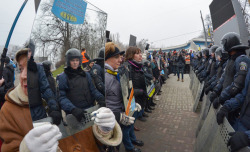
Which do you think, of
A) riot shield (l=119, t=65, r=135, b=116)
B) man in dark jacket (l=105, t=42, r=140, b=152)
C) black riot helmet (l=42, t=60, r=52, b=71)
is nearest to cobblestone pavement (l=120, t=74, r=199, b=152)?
man in dark jacket (l=105, t=42, r=140, b=152)

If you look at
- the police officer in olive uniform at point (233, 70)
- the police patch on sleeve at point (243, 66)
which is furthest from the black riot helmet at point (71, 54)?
the police patch on sleeve at point (243, 66)

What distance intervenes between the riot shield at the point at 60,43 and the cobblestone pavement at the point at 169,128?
2.72 m

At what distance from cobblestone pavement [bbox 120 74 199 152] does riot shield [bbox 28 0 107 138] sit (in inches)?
107

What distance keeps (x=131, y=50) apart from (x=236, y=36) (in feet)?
7.14

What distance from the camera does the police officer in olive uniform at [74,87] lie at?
45.6 inches

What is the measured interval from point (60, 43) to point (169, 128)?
4.22m

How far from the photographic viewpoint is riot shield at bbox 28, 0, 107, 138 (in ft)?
3.29

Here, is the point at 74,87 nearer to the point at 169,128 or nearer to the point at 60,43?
the point at 60,43

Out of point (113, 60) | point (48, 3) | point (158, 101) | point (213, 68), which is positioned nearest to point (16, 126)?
point (48, 3)

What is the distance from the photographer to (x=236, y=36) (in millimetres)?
3004

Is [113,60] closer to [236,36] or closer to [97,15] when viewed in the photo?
[97,15]

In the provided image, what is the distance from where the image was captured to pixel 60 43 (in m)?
1.21

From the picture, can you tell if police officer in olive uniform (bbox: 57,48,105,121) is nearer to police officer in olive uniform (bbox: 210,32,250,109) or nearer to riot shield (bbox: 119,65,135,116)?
riot shield (bbox: 119,65,135,116)

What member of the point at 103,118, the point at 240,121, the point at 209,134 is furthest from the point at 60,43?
the point at 209,134
